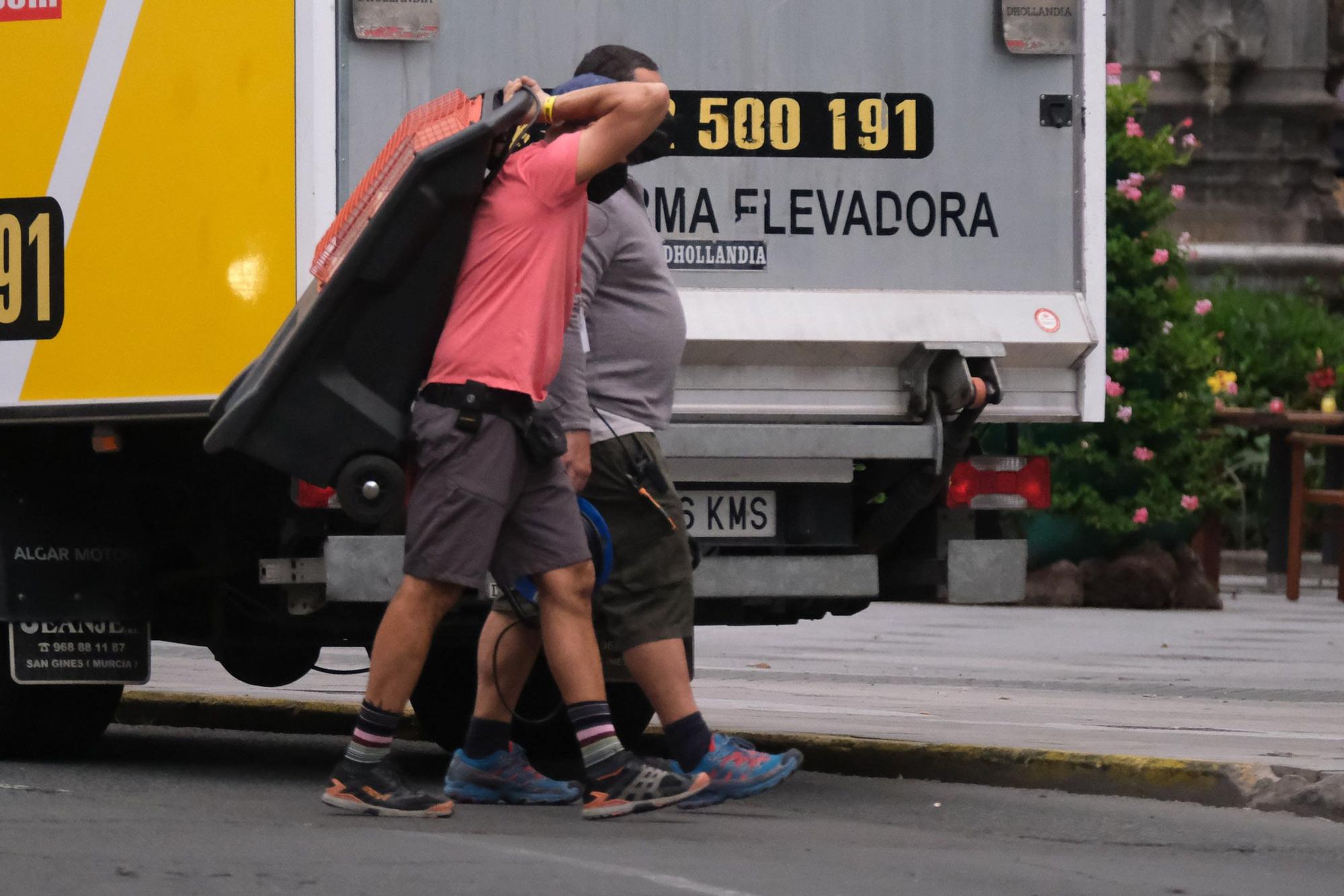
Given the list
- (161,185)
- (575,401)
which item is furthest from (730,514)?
(161,185)

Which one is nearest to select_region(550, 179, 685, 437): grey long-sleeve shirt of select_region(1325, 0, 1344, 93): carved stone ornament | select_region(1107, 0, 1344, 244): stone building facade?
select_region(1107, 0, 1344, 244): stone building facade

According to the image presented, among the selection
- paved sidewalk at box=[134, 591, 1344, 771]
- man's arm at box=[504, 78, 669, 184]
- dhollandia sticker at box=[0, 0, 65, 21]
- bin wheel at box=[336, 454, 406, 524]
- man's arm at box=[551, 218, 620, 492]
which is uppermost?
dhollandia sticker at box=[0, 0, 65, 21]

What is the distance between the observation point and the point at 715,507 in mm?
7730

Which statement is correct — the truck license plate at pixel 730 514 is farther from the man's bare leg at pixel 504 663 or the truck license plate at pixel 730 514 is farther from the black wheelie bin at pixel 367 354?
the black wheelie bin at pixel 367 354

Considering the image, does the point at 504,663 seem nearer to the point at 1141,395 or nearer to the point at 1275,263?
the point at 1141,395

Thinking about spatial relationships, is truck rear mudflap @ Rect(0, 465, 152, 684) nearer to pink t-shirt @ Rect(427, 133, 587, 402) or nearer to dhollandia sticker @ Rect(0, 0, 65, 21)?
dhollandia sticker @ Rect(0, 0, 65, 21)

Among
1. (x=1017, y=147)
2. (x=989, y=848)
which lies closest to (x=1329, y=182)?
(x=1017, y=147)

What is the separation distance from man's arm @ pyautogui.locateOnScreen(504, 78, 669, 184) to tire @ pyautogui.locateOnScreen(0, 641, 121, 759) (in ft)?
8.83

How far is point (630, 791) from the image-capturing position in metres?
6.71

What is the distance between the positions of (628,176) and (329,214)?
83 centimetres

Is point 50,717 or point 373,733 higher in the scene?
point 373,733

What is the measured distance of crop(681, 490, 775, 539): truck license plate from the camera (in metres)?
7.70

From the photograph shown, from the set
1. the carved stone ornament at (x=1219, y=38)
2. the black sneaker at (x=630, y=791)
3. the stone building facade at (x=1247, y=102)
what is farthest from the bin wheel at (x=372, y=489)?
the carved stone ornament at (x=1219, y=38)

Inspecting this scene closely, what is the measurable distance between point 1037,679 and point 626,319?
4.93m
